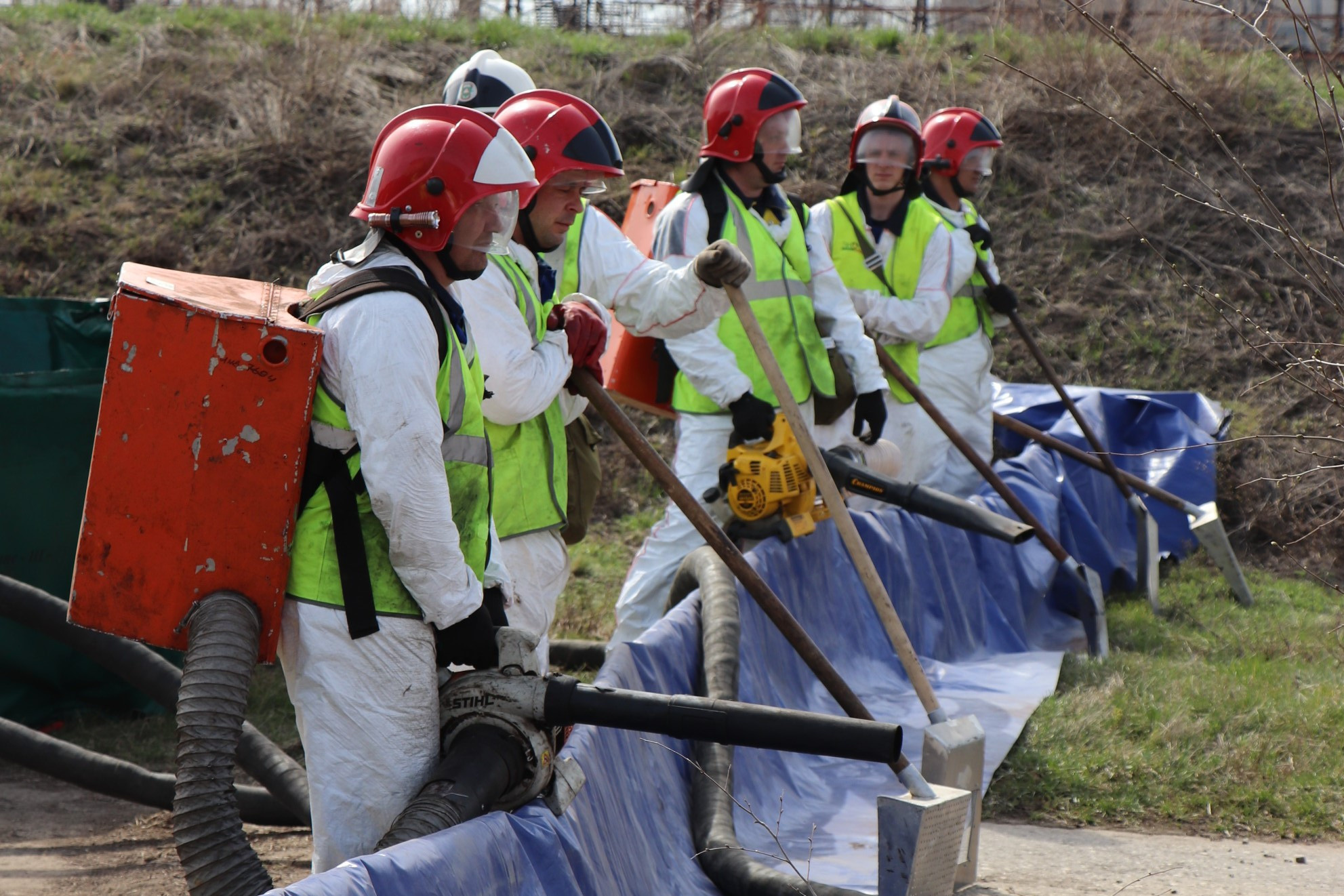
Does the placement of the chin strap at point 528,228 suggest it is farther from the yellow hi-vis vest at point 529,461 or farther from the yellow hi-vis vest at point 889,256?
the yellow hi-vis vest at point 889,256

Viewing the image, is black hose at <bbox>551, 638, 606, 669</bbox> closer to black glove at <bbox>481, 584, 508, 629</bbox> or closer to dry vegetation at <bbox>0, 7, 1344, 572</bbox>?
black glove at <bbox>481, 584, 508, 629</bbox>

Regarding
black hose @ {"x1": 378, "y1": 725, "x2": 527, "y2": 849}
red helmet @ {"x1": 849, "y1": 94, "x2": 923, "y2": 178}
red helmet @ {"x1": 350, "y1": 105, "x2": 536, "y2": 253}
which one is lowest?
black hose @ {"x1": 378, "y1": 725, "x2": 527, "y2": 849}

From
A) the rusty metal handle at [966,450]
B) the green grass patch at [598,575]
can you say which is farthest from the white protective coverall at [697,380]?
the rusty metal handle at [966,450]

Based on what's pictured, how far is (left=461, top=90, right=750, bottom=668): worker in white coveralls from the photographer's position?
3.54 meters

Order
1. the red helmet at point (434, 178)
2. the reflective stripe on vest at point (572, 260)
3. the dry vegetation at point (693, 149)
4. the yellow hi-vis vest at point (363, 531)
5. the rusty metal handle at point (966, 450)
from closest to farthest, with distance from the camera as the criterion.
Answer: the yellow hi-vis vest at point (363, 531), the red helmet at point (434, 178), the reflective stripe on vest at point (572, 260), the rusty metal handle at point (966, 450), the dry vegetation at point (693, 149)

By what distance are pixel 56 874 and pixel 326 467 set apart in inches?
83.5

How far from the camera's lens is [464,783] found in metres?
2.51

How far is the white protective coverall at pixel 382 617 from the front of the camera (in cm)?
254

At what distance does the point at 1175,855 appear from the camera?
158 inches

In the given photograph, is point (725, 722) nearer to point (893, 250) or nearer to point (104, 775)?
point (104, 775)

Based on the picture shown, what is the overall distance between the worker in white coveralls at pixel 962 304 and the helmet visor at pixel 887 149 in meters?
0.69


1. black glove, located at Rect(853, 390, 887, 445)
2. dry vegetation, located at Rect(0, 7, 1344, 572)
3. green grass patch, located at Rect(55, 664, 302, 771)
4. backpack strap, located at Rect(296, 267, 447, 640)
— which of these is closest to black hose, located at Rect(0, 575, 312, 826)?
green grass patch, located at Rect(55, 664, 302, 771)

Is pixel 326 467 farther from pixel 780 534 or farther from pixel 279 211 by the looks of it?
pixel 279 211

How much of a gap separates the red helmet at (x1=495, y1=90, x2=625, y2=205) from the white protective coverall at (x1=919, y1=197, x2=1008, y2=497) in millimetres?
3530
